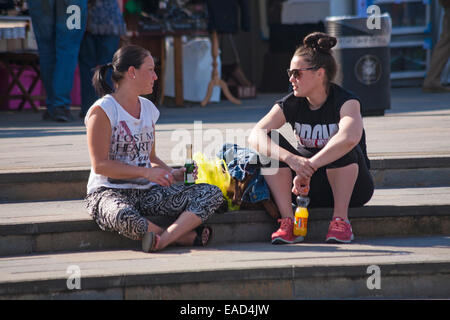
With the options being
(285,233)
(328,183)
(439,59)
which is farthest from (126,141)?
(439,59)

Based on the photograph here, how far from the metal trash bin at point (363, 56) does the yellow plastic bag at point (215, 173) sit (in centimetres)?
355

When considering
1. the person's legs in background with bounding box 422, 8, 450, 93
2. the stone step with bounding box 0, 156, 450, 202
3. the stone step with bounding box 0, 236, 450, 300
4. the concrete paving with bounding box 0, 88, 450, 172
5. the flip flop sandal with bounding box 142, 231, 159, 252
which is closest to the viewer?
the stone step with bounding box 0, 236, 450, 300

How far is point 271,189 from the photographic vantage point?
3.93 metres

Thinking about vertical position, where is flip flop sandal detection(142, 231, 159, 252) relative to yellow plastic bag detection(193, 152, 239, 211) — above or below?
below

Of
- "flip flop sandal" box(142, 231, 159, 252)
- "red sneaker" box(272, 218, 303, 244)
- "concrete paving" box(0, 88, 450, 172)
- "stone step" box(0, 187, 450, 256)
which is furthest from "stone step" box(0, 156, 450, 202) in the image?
"red sneaker" box(272, 218, 303, 244)

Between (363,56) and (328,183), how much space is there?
145 inches

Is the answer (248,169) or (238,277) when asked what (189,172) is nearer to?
(248,169)

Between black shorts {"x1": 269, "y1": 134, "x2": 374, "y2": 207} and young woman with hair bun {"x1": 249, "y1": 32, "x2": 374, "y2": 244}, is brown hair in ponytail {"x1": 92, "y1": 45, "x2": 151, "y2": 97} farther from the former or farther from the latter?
black shorts {"x1": 269, "y1": 134, "x2": 374, "y2": 207}

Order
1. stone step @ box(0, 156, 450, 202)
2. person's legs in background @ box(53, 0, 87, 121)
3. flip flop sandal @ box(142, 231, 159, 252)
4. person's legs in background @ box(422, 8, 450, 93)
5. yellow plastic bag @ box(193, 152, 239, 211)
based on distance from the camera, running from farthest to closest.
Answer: person's legs in background @ box(422, 8, 450, 93)
person's legs in background @ box(53, 0, 87, 121)
stone step @ box(0, 156, 450, 202)
yellow plastic bag @ box(193, 152, 239, 211)
flip flop sandal @ box(142, 231, 159, 252)

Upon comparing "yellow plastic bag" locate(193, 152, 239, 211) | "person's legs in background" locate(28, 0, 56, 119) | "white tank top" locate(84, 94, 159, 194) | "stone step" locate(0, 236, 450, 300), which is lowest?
"stone step" locate(0, 236, 450, 300)

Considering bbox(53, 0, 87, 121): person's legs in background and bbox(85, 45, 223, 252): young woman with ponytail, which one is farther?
bbox(53, 0, 87, 121): person's legs in background

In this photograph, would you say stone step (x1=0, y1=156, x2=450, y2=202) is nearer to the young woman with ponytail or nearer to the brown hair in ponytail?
the young woman with ponytail

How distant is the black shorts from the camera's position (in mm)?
3854

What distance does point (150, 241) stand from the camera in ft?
11.9
